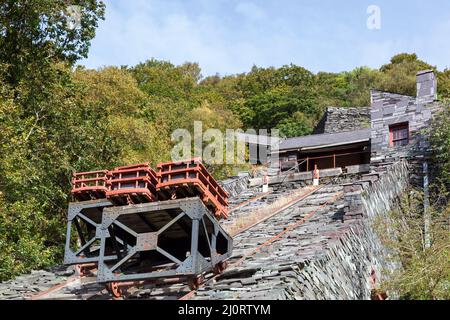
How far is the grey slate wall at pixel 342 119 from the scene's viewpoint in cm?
4016

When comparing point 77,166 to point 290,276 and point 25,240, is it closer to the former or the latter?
point 25,240

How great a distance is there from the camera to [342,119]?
4084 centimetres

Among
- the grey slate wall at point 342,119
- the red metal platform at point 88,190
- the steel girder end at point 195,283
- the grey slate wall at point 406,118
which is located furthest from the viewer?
the grey slate wall at point 342,119

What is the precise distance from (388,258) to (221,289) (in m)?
5.27

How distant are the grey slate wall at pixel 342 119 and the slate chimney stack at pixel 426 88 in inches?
377

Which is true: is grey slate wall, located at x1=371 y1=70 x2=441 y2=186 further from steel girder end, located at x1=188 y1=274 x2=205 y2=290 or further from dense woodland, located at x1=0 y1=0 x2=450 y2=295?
steel girder end, located at x1=188 y1=274 x2=205 y2=290

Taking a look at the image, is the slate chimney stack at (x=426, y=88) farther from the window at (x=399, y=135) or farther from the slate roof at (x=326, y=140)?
the slate roof at (x=326, y=140)

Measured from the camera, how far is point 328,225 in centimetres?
1950

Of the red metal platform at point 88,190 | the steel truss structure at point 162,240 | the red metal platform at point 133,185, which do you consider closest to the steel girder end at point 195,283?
the steel truss structure at point 162,240

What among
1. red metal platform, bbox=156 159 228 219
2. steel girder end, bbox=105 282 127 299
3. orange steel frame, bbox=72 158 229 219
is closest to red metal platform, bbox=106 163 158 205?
orange steel frame, bbox=72 158 229 219

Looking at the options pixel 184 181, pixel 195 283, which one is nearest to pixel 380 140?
pixel 184 181

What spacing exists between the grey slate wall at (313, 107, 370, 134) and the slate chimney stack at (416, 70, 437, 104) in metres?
9.57

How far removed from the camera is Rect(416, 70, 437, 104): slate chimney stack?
29.6 m

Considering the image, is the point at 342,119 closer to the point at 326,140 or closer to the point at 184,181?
the point at 326,140
